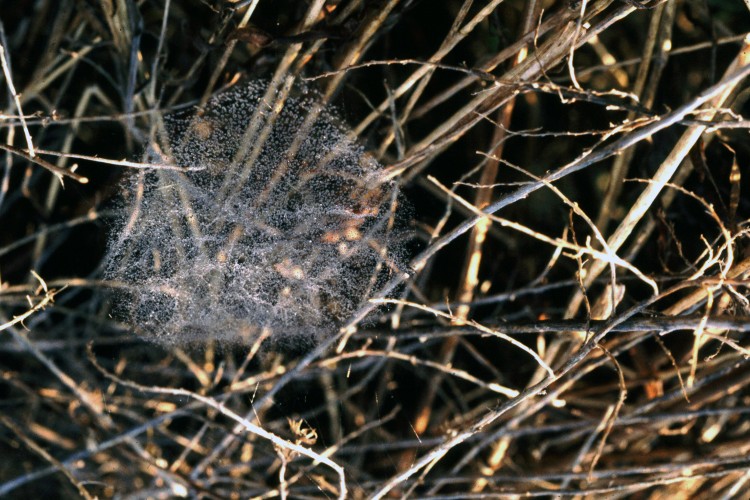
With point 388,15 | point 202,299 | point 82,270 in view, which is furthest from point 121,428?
point 388,15

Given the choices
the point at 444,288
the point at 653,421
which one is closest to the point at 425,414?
the point at 444,288

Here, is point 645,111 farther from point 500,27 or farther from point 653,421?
point 653,421

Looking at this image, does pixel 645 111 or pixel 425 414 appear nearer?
pixel 645 111

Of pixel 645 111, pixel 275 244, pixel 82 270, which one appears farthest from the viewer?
pixel 82 270

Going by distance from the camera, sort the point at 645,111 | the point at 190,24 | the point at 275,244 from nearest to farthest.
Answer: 1. the point at 645,111
2. the point at 275,244
3. the point at 190,24

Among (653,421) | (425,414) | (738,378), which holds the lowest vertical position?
(425,414)

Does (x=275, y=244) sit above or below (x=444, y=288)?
above
